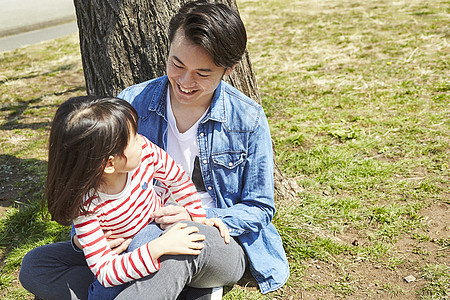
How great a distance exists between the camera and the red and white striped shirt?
1.98 m

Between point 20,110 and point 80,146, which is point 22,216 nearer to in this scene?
point 80,146

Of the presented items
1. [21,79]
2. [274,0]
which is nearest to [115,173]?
[21,79]

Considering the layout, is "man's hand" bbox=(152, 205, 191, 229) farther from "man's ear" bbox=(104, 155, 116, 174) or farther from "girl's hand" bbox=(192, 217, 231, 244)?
"man's ear" bbox=(104, 155, 116, 174)

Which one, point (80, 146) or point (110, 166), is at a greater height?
point (80, 146)

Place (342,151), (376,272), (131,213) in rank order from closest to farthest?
(131,213), (376,272), (342,151)

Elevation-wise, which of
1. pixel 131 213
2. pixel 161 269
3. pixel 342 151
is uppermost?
pixel 131 213

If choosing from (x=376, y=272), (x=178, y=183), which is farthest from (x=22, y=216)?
(x=376, y=272)

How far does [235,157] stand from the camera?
2410 millimetres

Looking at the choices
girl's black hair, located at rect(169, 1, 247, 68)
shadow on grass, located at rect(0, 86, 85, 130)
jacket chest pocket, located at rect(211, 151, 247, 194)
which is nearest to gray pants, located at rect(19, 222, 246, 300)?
jacket chest pocket, located at rect(211, 151, 247, 194)

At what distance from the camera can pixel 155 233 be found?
2.15 metres

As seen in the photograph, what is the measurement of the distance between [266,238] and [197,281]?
48cm

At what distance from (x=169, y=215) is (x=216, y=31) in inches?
33.6

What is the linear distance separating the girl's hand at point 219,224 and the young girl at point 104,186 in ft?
0.56

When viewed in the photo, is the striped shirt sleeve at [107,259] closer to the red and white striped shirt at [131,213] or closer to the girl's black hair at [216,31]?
the red and white striped shirt at [131,213]
